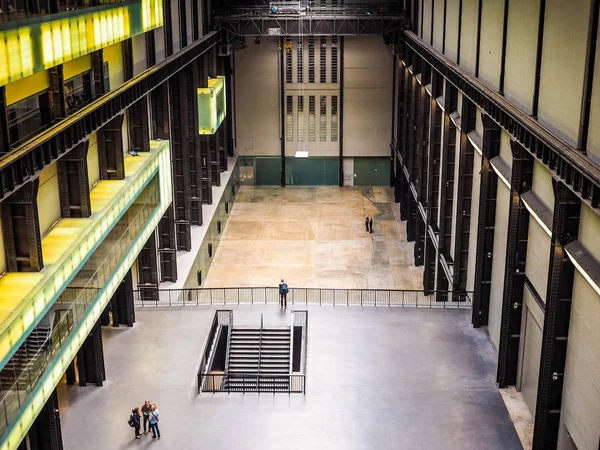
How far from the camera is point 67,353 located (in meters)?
24.5

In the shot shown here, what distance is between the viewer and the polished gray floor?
2834 centimetres

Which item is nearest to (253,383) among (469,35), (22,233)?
(22,233)

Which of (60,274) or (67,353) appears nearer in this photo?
(60,274)

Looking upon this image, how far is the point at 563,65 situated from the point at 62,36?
14.4 m

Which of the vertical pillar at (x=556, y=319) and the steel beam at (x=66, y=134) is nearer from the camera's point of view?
the steel beam at (x=66, y=134)

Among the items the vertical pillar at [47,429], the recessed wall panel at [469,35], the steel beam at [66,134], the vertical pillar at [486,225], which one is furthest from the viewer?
the recessed wall panel at [469,35]

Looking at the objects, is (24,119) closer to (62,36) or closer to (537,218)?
(62,36)

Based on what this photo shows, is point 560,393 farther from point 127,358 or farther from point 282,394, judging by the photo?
point 127,358

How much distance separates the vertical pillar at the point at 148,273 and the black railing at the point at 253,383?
7053 millimetres

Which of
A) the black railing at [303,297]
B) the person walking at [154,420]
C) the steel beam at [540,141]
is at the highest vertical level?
the steel beam at [540,141]

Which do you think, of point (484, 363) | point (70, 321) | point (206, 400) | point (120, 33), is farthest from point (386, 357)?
point (120, 33)

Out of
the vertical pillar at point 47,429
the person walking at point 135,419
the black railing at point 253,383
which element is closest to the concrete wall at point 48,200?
the vertical pillar at point 47,429

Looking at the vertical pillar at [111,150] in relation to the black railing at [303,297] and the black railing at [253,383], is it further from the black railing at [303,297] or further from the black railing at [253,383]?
the black railing at [303,297]

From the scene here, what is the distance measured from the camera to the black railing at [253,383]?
31.7 meters
